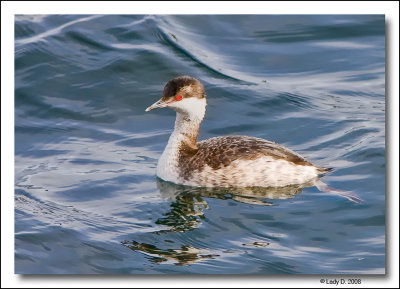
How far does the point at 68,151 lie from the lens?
1040 centimetres

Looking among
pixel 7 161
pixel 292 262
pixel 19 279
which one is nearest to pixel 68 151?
pixel 7 161

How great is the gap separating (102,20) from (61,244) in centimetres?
397

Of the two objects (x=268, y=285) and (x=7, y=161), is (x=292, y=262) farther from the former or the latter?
(x=7, y=161)

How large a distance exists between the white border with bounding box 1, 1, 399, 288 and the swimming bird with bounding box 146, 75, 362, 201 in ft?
3.37

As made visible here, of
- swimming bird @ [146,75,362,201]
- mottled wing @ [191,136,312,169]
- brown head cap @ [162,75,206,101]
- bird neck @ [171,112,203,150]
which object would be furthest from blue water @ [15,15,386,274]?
brown head cap @ [162,75,206,101]

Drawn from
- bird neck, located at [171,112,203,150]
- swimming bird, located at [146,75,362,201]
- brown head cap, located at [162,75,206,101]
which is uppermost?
brown head cap, located at [162,75,206,101]

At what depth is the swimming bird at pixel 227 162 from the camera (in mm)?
9555

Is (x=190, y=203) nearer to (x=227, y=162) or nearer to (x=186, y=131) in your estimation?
(x=227, y=162)

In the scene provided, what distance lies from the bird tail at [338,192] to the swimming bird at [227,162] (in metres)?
0.01

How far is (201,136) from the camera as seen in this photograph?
11125mm

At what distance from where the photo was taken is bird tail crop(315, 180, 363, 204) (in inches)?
362

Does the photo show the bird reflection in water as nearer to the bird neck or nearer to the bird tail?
the bird tail

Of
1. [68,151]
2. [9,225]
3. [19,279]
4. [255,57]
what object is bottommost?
[19,279]

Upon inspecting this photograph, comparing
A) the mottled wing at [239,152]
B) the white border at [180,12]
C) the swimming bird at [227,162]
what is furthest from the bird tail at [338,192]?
the white border at [180,12]
